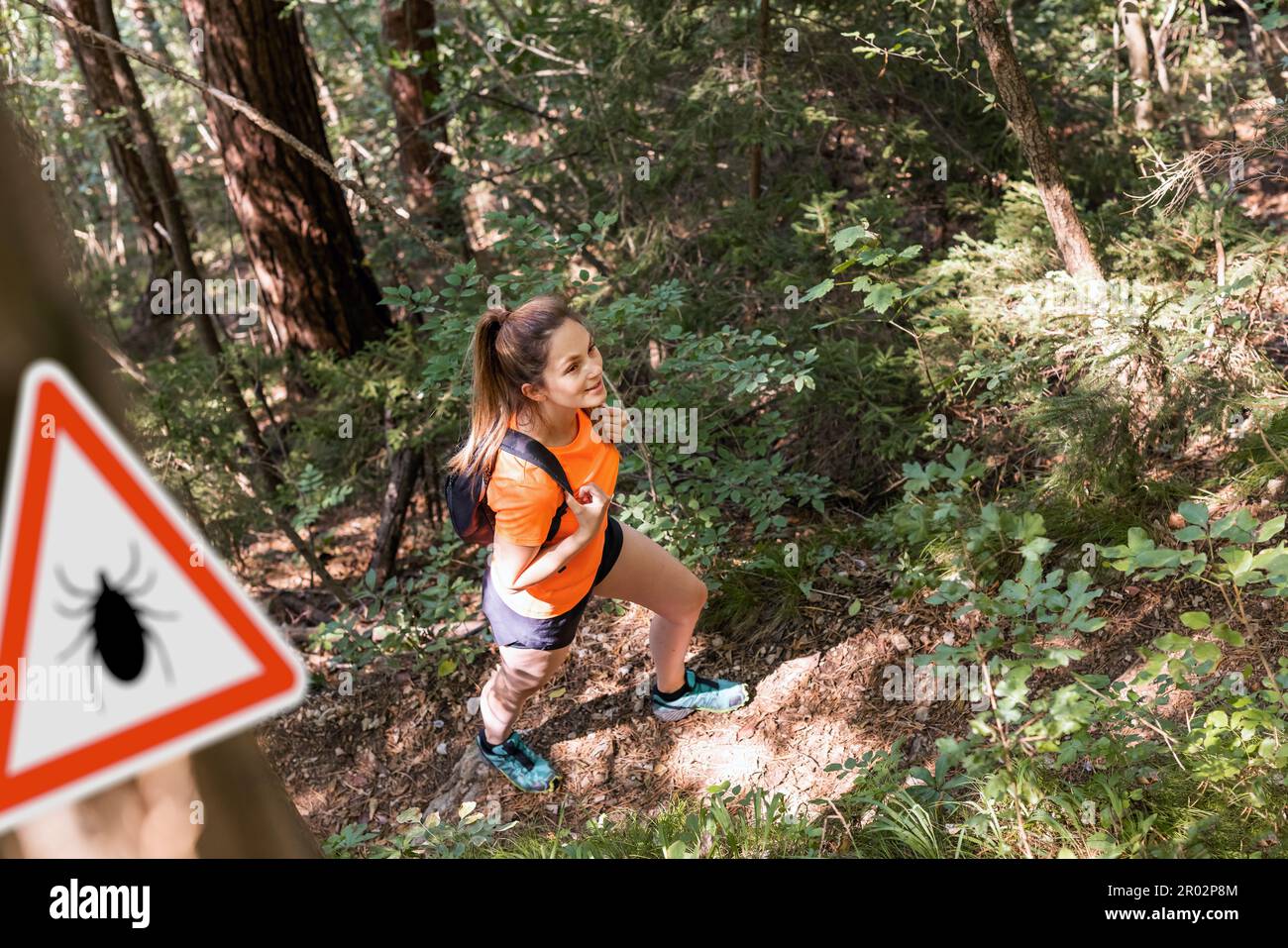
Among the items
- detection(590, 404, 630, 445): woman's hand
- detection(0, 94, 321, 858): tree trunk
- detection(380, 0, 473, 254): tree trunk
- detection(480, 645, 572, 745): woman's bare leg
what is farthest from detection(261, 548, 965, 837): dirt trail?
detection(380, 0, 473, 254): tree trunk

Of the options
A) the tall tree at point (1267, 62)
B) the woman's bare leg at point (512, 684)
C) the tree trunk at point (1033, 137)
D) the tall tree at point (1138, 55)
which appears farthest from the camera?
the tall tree at point (1138, 55)

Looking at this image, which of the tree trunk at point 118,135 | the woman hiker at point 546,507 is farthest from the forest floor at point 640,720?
the tree trunk at point 118,135

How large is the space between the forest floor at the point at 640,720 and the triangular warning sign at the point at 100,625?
2.31 metres

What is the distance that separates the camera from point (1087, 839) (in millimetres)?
2982

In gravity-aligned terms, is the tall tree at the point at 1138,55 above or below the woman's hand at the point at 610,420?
above

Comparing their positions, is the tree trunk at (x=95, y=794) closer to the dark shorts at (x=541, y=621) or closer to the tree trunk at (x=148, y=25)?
the dark shorts at (x=541, y=621)

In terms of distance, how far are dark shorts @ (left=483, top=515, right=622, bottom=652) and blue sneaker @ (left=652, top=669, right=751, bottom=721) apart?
3.00 feet

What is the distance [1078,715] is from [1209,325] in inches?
104

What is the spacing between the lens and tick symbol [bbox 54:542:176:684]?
1675 mm

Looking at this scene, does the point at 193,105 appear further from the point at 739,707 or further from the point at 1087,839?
the point at 1087,839

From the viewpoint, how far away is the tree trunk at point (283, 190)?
6.87 meters

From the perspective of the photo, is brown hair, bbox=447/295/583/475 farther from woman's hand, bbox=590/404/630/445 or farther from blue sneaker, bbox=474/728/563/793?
blue sneaker, bbox=474/728/563/793
